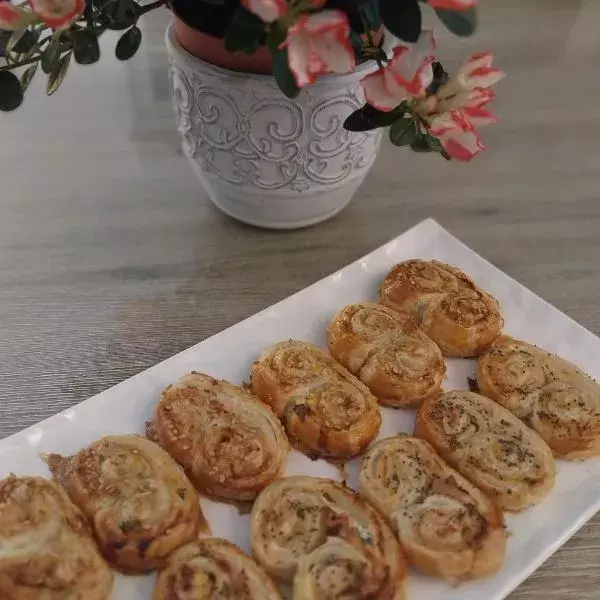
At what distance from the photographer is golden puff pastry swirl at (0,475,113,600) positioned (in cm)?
65

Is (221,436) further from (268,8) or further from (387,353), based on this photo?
(268,8)

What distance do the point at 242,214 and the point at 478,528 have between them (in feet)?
1.96

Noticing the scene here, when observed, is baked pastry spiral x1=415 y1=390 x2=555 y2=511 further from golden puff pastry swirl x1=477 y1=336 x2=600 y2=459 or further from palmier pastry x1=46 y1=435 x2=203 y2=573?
palmier pastry x1=46 y1=435 x2=203 y2=573

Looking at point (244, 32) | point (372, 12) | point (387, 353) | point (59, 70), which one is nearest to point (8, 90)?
point (59, 70)

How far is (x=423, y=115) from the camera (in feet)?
2.51

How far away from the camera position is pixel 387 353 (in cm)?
87

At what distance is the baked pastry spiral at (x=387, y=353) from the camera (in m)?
0.84

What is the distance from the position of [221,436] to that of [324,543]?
0.50ft

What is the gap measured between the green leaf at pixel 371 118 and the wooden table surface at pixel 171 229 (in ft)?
1.06

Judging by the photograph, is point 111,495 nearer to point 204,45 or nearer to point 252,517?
point 252,517

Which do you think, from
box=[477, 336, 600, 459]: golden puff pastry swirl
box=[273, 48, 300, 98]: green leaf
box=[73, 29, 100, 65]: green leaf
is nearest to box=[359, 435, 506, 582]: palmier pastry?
box=[477, 336, 600, 459]: golden puff pastry swirl

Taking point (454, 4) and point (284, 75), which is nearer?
point (454, 4)

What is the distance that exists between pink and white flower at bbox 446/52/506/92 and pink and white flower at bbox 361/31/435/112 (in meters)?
0.06

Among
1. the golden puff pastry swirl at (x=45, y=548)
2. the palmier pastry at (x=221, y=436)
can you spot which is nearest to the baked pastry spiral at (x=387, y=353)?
the palmier pastry at (x=221, y=436)
